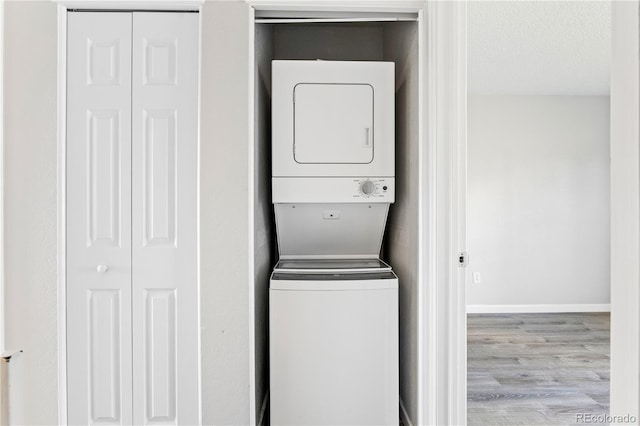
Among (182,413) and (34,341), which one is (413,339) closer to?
(182,413)

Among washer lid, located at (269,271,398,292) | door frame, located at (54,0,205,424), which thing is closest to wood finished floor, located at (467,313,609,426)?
washer lid, located at (269,271,398,292)

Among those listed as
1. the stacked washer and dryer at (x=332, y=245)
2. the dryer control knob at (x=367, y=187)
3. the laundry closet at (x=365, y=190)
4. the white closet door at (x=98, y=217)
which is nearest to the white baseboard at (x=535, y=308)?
the laundry closet at (x=365, y=190)

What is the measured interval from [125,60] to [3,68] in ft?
1.78

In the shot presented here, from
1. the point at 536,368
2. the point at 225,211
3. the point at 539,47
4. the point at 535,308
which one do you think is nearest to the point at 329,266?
the point at 225,211

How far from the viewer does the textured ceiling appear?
251cm

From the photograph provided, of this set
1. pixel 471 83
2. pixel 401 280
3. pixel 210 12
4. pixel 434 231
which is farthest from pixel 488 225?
pixel 210 12

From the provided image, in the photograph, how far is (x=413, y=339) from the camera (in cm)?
185

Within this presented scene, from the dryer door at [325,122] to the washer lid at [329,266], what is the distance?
0.57 meters

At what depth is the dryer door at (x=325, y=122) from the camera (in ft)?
6.21

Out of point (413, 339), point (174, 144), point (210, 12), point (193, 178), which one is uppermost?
point (210, 12)

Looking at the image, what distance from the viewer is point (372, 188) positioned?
1914 millimetres

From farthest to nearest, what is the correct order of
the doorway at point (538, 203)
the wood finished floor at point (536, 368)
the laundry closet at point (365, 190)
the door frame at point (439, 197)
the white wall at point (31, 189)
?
the doorway at point (538, 203), the wood finished floor at point (536, 368), the laundry closet at point (365, 190), the white wall at point (31, 189), the door frame at point (439, 197)

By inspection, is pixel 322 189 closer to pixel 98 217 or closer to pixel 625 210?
pixel 98 217

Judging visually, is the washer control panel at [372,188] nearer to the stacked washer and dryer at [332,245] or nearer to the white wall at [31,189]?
the stacked washer and dryer at [332,245]
